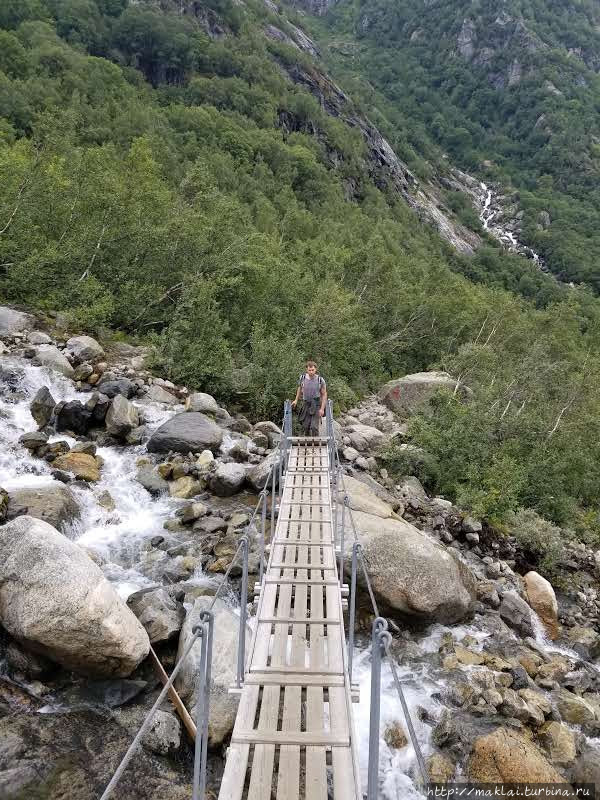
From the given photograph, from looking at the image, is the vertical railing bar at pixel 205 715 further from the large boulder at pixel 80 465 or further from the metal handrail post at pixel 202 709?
the large boulder at pixel 80 465

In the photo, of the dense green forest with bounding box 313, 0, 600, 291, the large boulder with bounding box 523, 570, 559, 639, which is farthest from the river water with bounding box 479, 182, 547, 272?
the large boulder with bounding box 523, 570, 559, 639

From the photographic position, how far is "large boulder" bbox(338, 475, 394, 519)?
32.3ft

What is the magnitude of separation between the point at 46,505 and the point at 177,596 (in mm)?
2822

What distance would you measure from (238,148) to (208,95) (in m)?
22.0

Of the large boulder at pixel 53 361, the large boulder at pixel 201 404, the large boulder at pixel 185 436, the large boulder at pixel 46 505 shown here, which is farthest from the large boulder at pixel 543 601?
the large boulder at pixel 53 361

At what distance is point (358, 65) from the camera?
189750mm

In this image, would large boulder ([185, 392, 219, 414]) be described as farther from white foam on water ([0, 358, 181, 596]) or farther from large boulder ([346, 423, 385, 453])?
large boulder ([346, 423, 385, 453])

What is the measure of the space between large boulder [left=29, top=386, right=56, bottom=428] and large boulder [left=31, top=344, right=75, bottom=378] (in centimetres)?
162

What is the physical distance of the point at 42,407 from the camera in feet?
37.7

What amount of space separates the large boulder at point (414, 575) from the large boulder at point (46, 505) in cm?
488

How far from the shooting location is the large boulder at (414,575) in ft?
26.8

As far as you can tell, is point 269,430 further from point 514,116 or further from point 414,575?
point 514,116

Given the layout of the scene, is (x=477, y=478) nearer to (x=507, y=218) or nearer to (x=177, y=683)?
(x=177, y=683)

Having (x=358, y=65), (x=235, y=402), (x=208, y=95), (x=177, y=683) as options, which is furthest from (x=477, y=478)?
(x=358, y=65)
